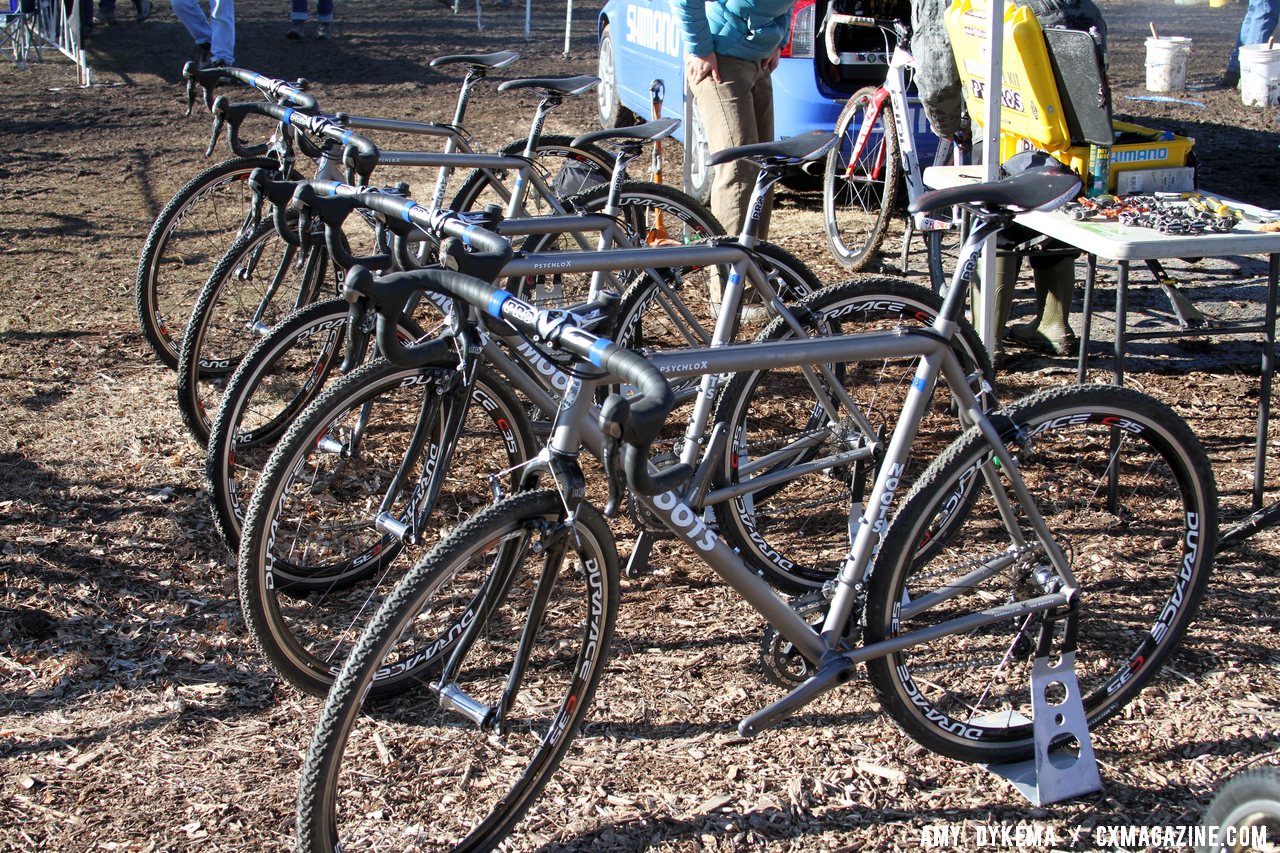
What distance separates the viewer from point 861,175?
24.8 ft

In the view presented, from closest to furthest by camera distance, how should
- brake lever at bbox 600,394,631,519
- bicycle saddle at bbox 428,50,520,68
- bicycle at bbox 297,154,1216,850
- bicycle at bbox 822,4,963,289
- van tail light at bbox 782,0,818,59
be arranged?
brake lever at bbox 600,394,631,519, bicycle at bbox 297,154,1216,850, bicycle saddle at bbox 428,50,520,68, bicycle at bbox 822,4,963,289, van tail light at bbox 782,0,818,59

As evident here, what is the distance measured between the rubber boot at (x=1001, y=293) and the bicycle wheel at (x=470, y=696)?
2.54m

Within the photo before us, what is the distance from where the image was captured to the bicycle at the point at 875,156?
258 inches

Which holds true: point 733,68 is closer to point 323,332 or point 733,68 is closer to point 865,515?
point 323,332

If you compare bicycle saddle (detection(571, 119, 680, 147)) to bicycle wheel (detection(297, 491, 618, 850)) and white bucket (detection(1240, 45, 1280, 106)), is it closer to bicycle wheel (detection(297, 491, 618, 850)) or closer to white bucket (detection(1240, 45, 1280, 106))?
bicycle wheel (detection(297, 491, 618, 850))

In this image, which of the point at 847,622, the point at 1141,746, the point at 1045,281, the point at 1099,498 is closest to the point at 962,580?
the point at 847,622

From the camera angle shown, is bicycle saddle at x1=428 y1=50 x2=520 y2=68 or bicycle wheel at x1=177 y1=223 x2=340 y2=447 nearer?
bicycle wheel at x1=177 y1=223 x2=340 y2=447

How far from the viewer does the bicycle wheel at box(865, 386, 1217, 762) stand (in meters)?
2.91

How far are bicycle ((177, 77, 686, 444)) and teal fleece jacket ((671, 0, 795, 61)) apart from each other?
577 millimetres

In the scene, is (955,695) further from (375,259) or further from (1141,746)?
(375,259)

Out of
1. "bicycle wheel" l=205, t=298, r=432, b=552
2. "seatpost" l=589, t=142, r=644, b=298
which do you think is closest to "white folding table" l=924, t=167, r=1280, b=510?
"seatpost" l=589, t=142, r=644, b=298

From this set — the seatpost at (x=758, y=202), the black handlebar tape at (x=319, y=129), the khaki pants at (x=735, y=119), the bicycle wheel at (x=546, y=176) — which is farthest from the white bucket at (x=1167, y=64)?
the black handlebar tape at (x=319, y=129)

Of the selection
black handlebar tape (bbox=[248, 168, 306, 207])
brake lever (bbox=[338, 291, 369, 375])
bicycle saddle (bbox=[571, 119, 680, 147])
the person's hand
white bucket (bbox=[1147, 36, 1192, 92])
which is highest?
white bucket (bbox=[1147, 36, 1192, 92])

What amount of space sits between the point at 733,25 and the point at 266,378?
3126 millimetres
